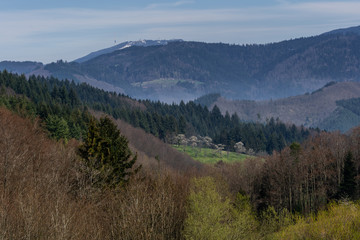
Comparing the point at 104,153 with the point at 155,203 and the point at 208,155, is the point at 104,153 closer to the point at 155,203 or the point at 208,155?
the point at 155,203

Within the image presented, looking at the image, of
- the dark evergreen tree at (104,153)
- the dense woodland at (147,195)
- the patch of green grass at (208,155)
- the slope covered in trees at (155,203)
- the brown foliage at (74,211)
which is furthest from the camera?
the patch of green grass at (208,155)

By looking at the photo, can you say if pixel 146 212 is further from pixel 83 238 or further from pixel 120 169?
pixel 120 169

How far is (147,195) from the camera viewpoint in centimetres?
3609

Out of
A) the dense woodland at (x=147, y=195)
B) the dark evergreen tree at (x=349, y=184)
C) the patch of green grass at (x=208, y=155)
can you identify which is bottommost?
the patch of green grass at (x=208, y=155)

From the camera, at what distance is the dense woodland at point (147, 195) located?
2739 cm

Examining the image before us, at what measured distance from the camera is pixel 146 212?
1254 inches

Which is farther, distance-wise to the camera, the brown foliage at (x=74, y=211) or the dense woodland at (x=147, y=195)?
the dense woodland at (x=147, y=195)

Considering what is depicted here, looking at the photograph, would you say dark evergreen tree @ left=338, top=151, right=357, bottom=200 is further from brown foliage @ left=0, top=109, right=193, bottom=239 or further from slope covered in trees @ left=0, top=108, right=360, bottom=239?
brown foliage @ left=0, top=109, right=193, bottom=239

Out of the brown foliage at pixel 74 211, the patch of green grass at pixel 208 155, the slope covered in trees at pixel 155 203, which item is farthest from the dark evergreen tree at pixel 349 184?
the patch of green grass at pixel 208 155

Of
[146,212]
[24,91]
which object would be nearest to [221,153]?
[24,91]

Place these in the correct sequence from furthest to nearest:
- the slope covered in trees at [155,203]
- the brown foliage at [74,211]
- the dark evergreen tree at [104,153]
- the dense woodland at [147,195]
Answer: the dark evergreen tree at [104,153] → the dense woodland at [147,195] → the slope covered in trees at [155,203] → the brown foliage at [74,211]

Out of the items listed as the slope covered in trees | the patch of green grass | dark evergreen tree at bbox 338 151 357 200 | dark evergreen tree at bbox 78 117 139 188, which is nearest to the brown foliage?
the slope covered in trees

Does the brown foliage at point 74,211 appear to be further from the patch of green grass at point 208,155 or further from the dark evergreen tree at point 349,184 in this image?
the patch of green grass at point 208,155

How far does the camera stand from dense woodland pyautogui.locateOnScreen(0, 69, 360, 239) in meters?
27.4
